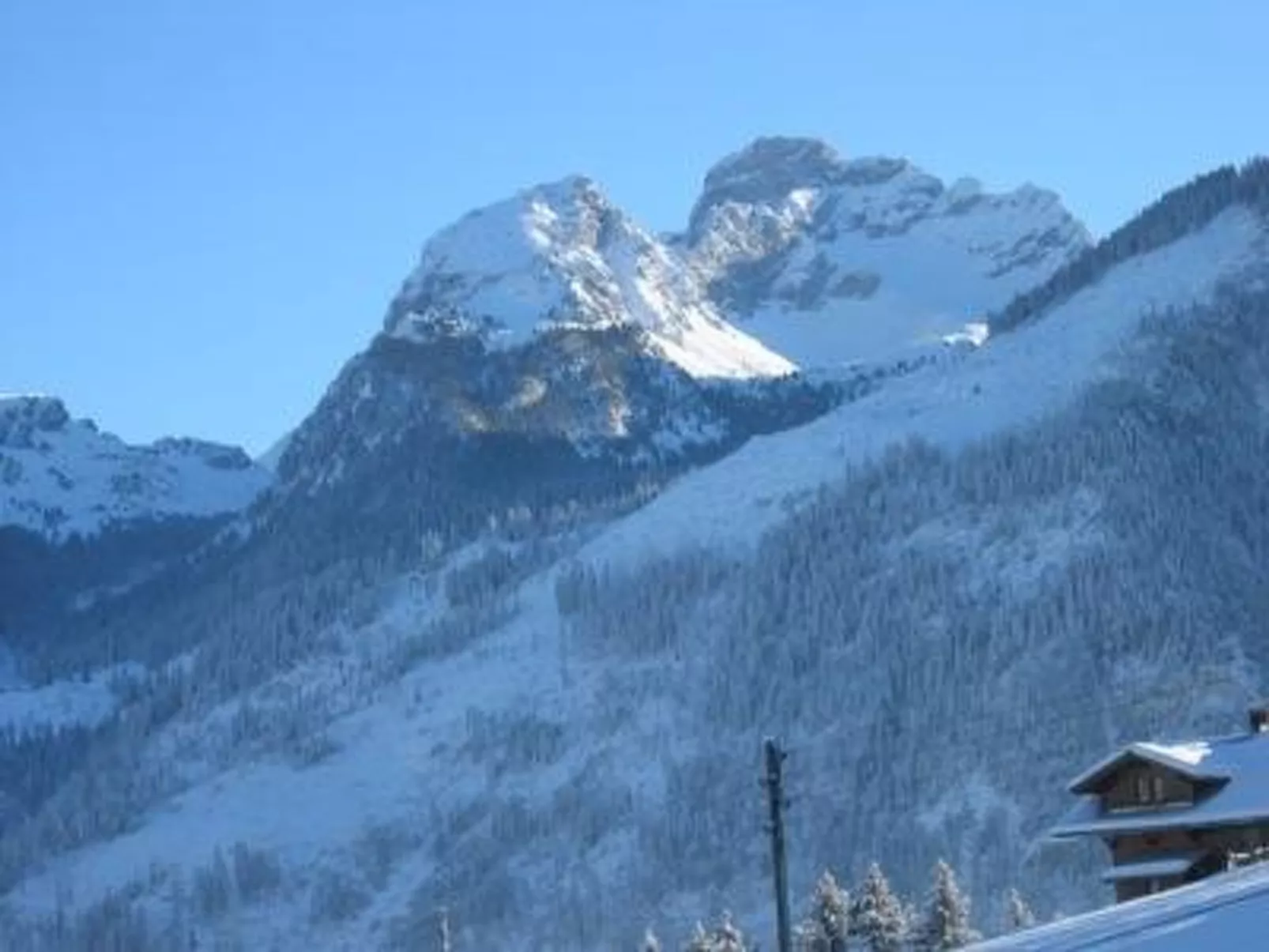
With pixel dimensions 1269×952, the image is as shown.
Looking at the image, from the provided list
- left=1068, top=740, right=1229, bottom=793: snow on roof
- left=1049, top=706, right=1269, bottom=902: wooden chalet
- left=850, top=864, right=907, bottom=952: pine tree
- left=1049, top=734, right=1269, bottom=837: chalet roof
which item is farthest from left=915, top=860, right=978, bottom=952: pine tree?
left=1068, top=740, right=1229, bottom=793: snow on roof

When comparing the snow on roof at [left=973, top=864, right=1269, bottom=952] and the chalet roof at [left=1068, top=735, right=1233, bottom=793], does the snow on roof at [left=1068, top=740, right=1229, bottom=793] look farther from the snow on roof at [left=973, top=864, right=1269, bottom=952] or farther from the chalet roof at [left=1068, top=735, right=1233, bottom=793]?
the snow on roof at [left=973, top=864, right=1269, bottom=952]

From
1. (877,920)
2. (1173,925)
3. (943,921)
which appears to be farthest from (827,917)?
(1173,925)

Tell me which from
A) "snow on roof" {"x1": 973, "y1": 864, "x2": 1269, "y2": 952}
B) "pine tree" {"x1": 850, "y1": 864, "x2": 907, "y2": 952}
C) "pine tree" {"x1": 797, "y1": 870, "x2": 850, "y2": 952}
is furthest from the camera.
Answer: "pine tree" {"x1": 850, "y1": 864, "x2": 907, "y2": 952}

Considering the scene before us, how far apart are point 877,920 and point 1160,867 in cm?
2416

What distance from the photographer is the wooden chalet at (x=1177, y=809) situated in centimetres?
6462

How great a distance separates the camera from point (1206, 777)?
65.2 meters

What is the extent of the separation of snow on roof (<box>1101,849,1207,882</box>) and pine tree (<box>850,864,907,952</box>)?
72.6 ft

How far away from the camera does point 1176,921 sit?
27.8 m

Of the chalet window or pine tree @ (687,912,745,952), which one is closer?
the chalet window

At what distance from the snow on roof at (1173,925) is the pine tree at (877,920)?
54.9m

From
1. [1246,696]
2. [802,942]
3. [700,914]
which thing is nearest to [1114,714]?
[1246,696]

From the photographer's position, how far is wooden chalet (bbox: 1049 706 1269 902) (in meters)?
64.6

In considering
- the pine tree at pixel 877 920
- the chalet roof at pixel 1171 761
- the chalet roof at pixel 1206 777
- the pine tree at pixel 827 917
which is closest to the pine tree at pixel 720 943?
the pine tree at pixel 827 917

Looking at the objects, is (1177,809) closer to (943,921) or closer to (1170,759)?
(1170,759)
